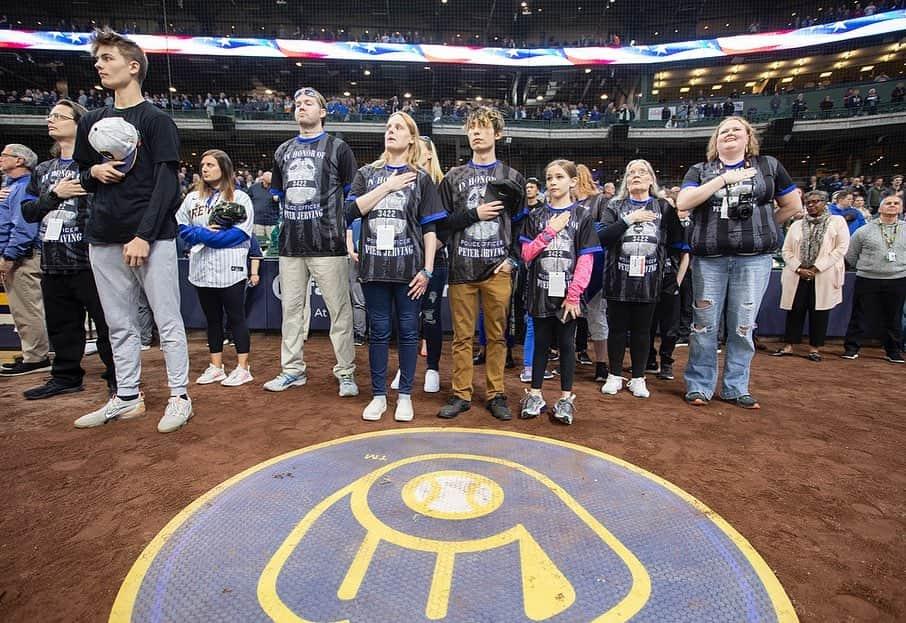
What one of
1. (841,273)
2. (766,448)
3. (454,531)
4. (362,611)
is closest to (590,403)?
(766,448)

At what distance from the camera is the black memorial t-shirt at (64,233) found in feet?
10.7

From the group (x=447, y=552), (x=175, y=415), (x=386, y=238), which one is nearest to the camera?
(x=447, y=552)

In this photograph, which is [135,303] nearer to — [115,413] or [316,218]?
[115,413]

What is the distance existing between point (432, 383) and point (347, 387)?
67 centimetres

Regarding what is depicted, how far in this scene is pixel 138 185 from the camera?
2648 mm

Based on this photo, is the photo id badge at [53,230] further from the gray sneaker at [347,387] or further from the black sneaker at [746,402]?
the black sneaker at [746,402]

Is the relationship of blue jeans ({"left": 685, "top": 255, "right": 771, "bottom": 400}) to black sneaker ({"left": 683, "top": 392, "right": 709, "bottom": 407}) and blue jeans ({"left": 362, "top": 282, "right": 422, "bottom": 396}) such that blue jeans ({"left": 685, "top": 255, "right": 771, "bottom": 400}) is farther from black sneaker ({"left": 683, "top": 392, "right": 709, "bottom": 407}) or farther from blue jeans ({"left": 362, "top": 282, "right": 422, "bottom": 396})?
blue jeans ({"left": 362, "top": 282, "right": 422, "bottom": 396})

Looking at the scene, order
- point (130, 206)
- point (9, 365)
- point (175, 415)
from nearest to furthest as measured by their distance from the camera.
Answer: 1. point (130, 206)
2. point (175, 415)
3. point (9, 365)

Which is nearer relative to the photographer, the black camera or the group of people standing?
the group of people standing

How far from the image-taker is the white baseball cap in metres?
2.46

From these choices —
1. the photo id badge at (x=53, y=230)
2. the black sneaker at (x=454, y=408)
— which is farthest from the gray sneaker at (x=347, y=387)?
the photo id badge at (x=53, y=230)

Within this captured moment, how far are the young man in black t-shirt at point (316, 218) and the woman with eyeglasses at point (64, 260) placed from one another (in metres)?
1.37

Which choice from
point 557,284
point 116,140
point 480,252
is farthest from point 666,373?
point 116,140

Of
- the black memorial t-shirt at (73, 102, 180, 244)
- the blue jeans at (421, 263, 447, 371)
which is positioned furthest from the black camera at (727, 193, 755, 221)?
the black memorial t-shirt at (73, 102, 180, 244)
